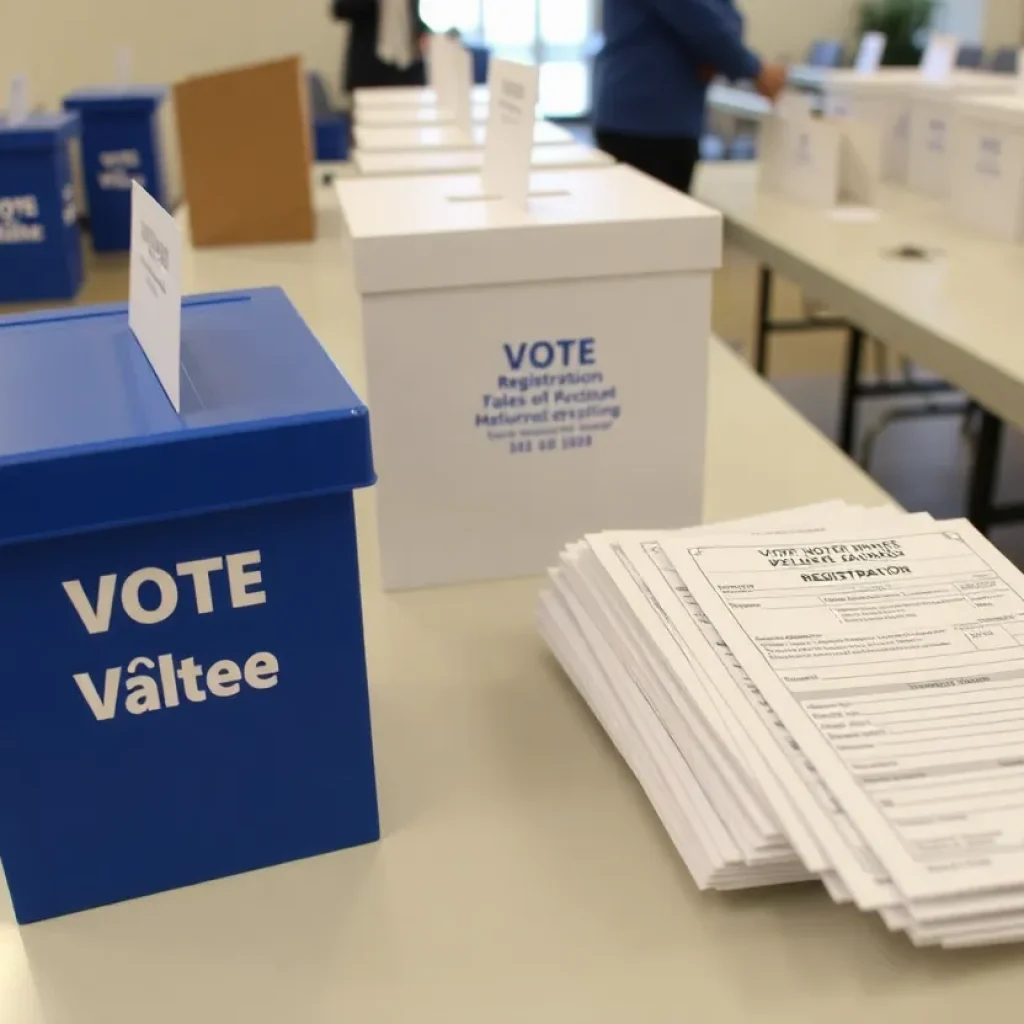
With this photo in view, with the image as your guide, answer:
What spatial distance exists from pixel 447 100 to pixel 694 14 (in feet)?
2.10

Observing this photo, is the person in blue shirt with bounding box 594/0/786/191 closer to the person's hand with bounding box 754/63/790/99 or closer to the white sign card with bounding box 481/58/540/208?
the person's hand with bounding box 754/63/790/99

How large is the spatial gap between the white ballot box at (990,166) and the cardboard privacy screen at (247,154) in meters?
1.28

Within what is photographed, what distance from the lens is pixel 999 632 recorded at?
0.70m

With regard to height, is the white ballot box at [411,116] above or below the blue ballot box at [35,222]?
above

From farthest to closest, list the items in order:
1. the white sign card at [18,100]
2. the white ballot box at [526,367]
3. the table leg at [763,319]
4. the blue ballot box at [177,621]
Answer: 1. the table leg at [763,319]
2. the white sign card at [18,100]
3. the white ballot box at [526,367]
4. the blue ballot box at [177,621]

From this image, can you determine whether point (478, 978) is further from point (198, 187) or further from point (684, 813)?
point (198, 187)

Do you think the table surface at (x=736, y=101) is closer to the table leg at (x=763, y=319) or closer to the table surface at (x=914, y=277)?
the table leg at (x=763, y=319)

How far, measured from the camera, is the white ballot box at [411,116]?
7.11 feet

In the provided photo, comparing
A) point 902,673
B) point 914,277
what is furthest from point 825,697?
point 914,277

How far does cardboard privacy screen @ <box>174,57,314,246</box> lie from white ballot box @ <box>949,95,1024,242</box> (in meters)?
1.28

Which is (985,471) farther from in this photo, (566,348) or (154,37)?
(154,37)

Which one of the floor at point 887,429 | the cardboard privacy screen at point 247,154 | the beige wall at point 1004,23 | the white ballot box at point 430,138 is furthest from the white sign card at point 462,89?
the beige wall at point 1004,23

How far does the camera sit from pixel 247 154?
2230 millimetres

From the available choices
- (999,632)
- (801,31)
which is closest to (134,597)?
(999,632)
